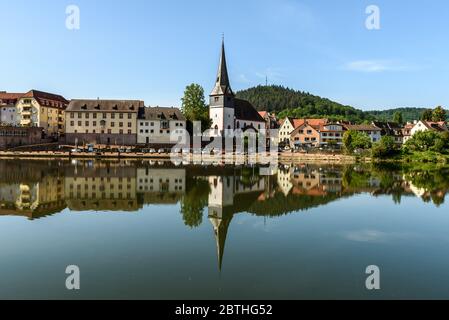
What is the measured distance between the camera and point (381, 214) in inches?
916

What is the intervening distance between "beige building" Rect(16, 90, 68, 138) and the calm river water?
59086 millimetres

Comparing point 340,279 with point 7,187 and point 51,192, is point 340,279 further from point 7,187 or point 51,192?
point 7,187

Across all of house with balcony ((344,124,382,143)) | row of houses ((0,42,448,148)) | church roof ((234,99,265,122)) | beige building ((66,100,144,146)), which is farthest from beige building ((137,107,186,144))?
house with balcony ((344,124,382,143))

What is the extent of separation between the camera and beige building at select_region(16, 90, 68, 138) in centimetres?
8475

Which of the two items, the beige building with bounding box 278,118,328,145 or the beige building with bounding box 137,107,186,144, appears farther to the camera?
the beige building with bounding box 278,118,328,145

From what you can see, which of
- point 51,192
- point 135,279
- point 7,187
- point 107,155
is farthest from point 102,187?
point 107,155

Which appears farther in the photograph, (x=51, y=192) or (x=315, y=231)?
(x=51, y=192)

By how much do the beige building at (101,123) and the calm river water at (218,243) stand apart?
163 feet

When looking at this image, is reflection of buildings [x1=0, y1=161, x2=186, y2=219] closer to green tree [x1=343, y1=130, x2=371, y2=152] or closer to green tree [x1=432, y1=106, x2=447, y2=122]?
green tree [x1=343, y1=130, x2=371, y2=152]

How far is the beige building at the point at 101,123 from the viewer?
260 feet

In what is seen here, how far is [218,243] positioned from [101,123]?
69526 millimetres

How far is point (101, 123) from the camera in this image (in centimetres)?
8012

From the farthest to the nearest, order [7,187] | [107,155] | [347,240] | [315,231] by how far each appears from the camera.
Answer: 1. [107,155]
2. [7,187]
3. [315,231]
4. [347,240]
